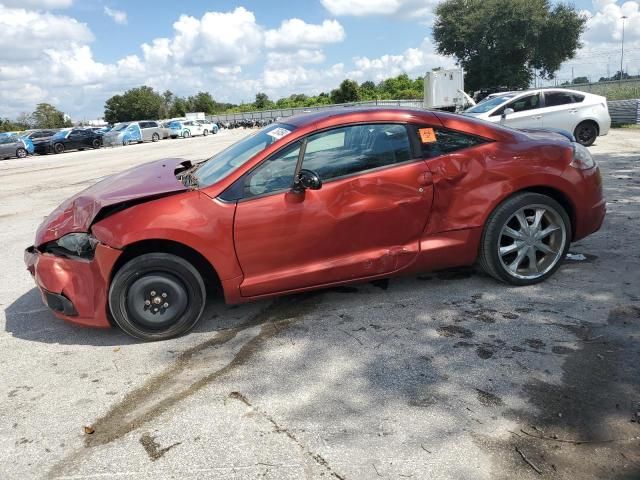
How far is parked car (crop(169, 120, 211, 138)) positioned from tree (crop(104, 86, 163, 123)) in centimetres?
5388

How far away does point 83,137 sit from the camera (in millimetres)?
32625

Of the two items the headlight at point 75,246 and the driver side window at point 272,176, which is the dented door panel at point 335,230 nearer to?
the driver side window at point 272,176

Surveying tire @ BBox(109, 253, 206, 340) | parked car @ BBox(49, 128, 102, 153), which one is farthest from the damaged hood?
parked car @ BBox(49, 128, 102, 153)

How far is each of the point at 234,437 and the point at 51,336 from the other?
2.12 metres

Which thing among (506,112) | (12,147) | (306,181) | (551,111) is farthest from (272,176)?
(12,147)

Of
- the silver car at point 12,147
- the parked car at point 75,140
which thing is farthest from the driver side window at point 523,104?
the parked car at point 75,140

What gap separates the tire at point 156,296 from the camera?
142 inches

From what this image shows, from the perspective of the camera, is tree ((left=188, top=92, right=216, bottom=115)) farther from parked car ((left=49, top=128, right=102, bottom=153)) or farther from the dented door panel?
the dented door panel

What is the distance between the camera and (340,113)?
13.4 feet

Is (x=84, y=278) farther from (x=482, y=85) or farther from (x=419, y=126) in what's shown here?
(x=482, y=85)

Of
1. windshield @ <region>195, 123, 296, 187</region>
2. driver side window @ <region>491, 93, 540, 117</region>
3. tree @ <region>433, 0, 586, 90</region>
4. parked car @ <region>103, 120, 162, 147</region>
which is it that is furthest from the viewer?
tree @ <region>433, 0, 586, 90</region>

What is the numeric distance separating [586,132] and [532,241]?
10359mm

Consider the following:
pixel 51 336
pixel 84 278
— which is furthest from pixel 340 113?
pixel 51 336

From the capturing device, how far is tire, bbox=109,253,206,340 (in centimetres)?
361
